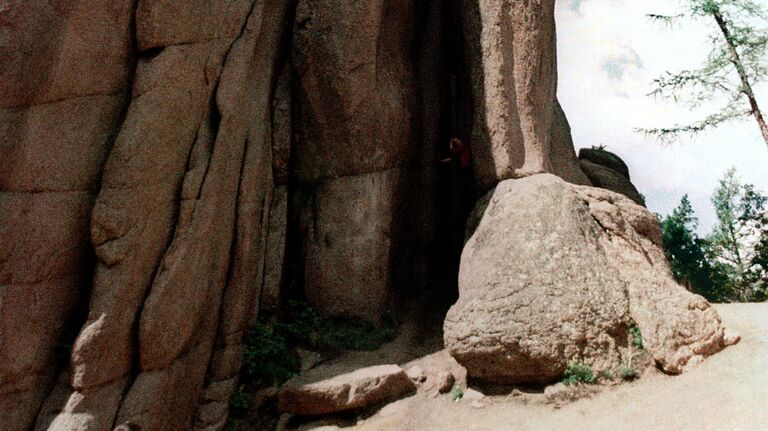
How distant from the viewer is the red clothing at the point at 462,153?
10797 mm

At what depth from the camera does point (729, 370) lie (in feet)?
21.3

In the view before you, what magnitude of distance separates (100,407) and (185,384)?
4.39 feet

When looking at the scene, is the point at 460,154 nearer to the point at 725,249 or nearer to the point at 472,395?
the point at 472,395

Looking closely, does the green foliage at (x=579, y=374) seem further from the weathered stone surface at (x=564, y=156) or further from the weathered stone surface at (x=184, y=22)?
the weathered stone surface at (x=184, y=22)

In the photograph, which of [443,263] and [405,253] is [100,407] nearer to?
[405,253]

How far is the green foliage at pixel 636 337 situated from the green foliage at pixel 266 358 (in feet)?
16.2

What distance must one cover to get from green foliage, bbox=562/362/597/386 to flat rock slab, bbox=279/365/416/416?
2.26 meters

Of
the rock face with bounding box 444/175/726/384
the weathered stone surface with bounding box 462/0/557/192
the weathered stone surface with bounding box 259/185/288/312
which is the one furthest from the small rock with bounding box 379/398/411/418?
the weathered stone surface with bounding box 462/0/557/192

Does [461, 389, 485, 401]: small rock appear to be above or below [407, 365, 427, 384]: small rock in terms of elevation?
below

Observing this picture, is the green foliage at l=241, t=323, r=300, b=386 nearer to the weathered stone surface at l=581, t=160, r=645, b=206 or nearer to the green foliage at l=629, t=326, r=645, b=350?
the green foliage at l=629, t=326, r=645, b=350

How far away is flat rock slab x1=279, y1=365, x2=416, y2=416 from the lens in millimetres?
7504

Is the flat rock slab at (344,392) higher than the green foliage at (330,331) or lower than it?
lower

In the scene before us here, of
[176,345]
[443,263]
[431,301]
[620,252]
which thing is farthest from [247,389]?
[620,252]

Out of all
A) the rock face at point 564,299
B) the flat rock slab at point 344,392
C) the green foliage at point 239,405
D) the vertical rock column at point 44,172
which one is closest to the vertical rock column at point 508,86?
the rock face at point 564,299
